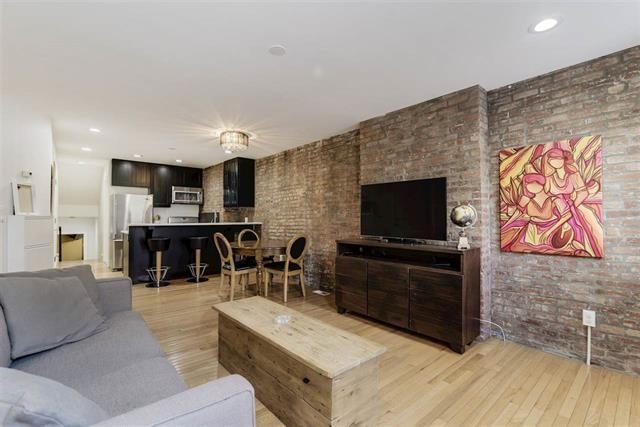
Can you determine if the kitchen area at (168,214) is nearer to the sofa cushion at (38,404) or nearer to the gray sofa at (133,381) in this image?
the gray sofa at (133,381)

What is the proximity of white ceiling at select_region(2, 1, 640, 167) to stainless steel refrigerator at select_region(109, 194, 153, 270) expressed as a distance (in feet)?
9.81

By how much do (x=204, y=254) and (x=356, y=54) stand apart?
4847 mm

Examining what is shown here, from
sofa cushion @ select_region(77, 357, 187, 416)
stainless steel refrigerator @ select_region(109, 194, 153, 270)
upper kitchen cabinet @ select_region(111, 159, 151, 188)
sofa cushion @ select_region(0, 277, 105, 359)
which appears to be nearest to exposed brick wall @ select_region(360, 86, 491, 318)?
sofa cushion @ select_region(77, 357, 187, 416)

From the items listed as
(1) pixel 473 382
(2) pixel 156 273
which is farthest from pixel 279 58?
(2) pixel 156 273

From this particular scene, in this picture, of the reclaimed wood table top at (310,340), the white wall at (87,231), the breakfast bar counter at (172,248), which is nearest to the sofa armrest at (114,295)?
the reclaimed wood table top at (310,340)

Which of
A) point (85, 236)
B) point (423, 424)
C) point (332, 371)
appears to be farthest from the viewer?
point (85, 236)

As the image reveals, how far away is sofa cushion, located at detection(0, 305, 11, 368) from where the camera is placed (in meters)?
1.35

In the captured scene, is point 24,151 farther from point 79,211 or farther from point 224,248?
point 79,211

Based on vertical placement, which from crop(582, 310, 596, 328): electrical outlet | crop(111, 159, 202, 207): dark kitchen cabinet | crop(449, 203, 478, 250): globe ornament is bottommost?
crop(582, 310, 596, 328): electrical outlet

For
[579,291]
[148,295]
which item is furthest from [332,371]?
[148,295]

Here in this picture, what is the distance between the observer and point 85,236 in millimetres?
8258

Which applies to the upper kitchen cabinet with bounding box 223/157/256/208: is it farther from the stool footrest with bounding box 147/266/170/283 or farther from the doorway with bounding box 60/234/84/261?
the doorway with bounding box 60/234/84/261

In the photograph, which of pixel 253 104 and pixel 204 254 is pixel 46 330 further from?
pixel 204 254

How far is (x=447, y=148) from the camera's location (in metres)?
3.10
